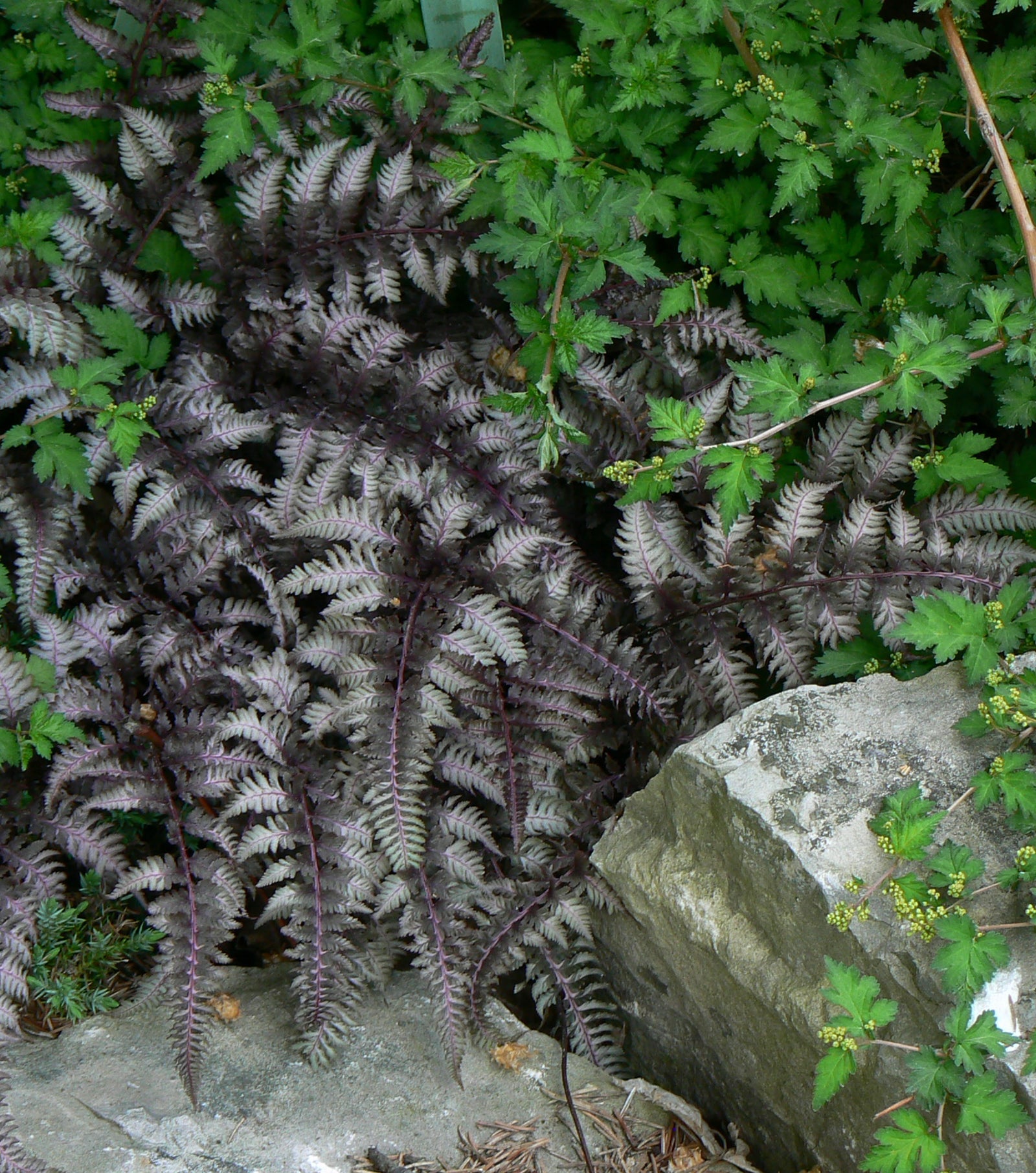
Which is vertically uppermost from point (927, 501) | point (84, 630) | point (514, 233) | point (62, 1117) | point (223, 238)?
point (514, 233)

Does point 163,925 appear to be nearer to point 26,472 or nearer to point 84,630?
point 84,630

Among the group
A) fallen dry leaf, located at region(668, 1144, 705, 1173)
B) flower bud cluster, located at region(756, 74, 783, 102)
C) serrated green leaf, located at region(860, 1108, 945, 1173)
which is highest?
flower bud cluster, located at region(756, 74, 783, 102)

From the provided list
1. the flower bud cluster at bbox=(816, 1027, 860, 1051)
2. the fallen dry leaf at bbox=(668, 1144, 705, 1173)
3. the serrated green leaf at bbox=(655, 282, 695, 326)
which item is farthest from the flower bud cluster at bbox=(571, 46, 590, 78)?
the fallen dry leaf at bbox=(668, 1144, 705, 1173)

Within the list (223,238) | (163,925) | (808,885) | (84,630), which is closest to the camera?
(808,885)

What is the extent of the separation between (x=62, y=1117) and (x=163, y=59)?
2567 millimetres

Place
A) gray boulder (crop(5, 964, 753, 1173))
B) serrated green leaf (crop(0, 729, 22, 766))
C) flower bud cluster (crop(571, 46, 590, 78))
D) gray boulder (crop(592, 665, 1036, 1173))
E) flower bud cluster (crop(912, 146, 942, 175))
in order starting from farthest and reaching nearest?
flower bud cluster (crop(571, 46, 590, 78))
flower bud cluster (crop(912, 146, 942, 175))
serrated green leaf (crop(0, 729, 22, 766))
gray boulder (crop(5, 964, 753, 1173))
gray boulder (crop(592, 665, 1036, 1173))

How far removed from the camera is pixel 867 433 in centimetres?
255

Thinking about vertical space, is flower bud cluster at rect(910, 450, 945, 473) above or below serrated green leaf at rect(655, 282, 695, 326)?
below

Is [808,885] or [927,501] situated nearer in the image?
[808,885]

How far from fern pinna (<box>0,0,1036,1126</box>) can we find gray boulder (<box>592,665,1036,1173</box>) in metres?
0.17

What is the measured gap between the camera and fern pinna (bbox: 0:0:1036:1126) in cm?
227

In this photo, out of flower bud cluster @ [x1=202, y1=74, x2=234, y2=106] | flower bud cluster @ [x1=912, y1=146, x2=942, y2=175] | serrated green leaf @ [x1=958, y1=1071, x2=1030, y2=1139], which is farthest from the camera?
flower bud cluster @ [x1=202, y1=74, x2=234, y2=106]

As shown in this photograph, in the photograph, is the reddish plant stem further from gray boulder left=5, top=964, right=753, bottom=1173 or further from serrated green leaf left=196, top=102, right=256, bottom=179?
gray boulder left=5, top=964, right=753, bottom=1173

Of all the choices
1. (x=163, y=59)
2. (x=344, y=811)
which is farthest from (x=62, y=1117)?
(x=163, y=59)
